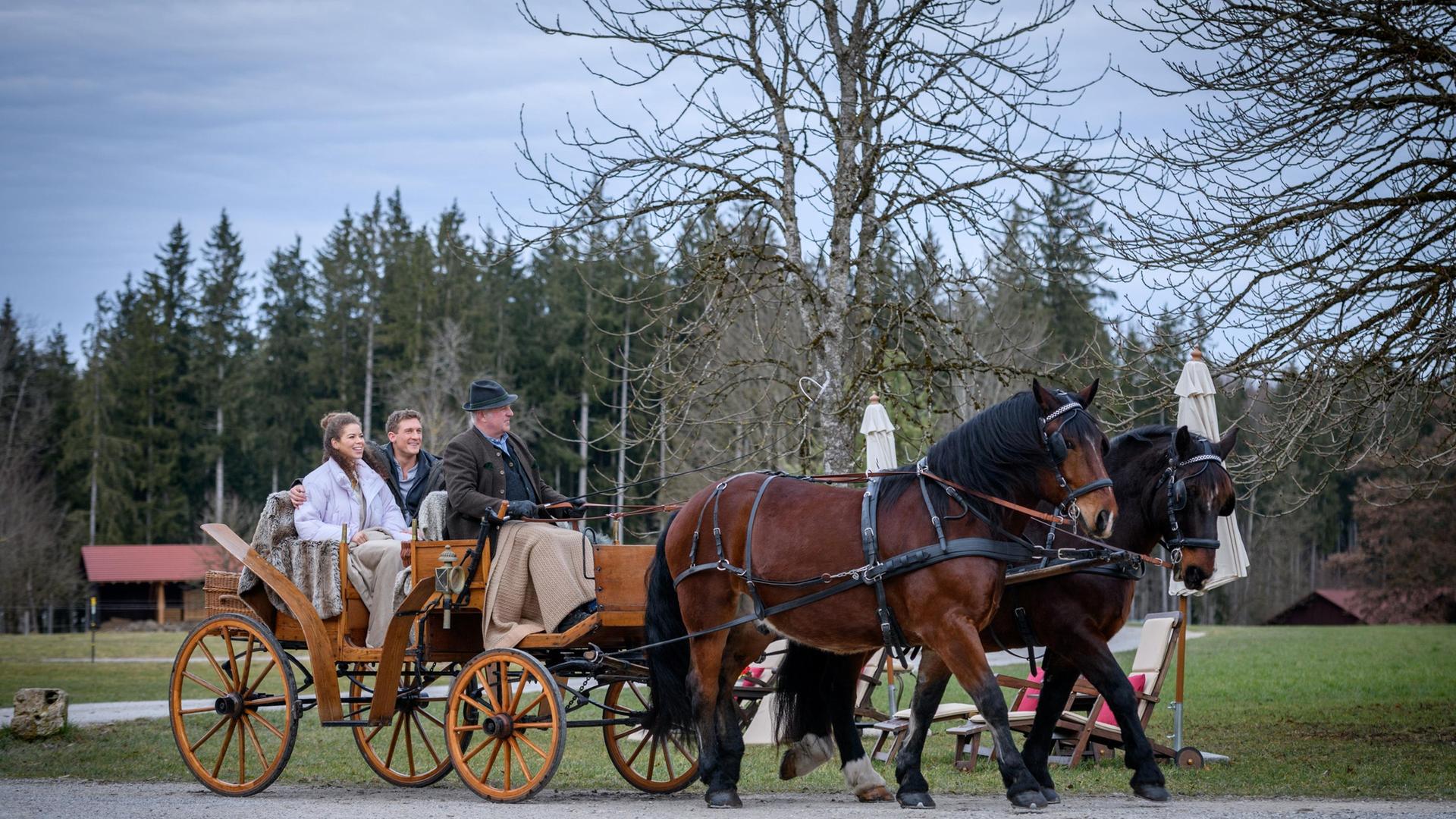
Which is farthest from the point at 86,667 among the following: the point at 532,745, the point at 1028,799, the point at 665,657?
the point at 1028,799

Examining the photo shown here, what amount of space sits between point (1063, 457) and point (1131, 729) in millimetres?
1663

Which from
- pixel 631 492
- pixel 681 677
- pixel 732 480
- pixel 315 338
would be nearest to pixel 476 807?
pixel 681 677

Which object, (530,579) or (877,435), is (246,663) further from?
(877,435)

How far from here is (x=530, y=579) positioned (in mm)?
7637

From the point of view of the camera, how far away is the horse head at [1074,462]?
6336 millimetres

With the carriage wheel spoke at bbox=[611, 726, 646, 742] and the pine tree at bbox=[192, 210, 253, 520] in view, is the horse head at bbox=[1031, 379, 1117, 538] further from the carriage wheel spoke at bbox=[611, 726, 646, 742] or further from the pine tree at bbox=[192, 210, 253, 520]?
the pine tree at bbox=[192, 210, 253, 520]

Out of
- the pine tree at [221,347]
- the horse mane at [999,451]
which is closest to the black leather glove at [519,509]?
the horse mane at [999,451]

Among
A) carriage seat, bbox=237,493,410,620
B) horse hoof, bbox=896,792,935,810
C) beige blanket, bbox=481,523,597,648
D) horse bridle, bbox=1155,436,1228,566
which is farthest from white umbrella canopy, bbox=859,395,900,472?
carriage seat, bbox=237,493,410,620

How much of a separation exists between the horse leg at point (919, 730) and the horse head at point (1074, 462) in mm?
1092

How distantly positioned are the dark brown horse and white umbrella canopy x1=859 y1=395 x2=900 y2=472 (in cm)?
248

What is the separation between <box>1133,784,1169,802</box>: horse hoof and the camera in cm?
688

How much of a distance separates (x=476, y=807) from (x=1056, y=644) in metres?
3.37

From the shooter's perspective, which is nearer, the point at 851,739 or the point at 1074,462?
the point at 1074,462

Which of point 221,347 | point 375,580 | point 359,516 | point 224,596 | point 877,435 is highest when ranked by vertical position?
point 221,347
